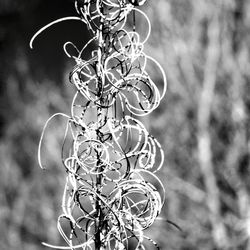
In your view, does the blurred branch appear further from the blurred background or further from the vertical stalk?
the vertical stalk

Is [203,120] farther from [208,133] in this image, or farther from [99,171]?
[99,171]

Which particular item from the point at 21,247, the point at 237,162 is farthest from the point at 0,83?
the point at 237,162

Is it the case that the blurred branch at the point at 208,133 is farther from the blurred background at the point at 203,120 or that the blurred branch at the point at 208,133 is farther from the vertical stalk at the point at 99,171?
the vertical stalk at the point at 99,171

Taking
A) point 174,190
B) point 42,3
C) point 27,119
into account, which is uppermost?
point 42,3

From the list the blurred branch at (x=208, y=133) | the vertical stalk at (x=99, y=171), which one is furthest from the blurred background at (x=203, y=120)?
the vertical stalk at (x=99, y=171)

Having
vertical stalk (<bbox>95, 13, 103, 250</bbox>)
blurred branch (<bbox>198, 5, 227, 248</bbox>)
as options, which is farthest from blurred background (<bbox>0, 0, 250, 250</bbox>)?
vertical stalk (<bbox>95, 13, 103, 250</bbox>)

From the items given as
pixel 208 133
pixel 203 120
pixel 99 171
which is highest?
pixel 203 120

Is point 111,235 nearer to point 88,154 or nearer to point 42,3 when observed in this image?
point 88,154

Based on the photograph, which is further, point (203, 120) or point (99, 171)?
point (203, 120)

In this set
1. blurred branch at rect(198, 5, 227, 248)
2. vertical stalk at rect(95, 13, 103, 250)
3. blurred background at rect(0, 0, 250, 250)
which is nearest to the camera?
vertical stalk at rect(95, 13, 103, 250)

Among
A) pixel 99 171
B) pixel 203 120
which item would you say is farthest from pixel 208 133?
pixel 99 171

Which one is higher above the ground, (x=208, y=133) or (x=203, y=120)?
(x=203, y=120)
